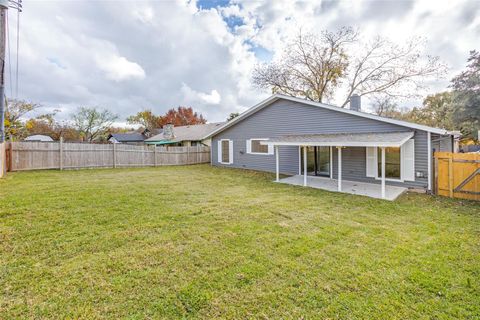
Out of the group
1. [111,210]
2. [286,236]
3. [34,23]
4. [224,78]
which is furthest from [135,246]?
[224,78]

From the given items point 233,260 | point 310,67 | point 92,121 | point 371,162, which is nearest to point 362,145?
point 371,162

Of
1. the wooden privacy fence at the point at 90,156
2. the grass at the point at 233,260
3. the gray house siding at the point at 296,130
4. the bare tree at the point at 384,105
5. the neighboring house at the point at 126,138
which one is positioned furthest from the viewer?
the neighboring house at the point at 126,138

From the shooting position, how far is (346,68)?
67.3ft

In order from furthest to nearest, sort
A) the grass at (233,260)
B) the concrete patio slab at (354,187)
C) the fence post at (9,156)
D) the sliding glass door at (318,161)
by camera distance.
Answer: the fence post at (9,156) → the sliding glass door at (318,161) → the concrete patio slab at (354,187) → the grass at (233,260)

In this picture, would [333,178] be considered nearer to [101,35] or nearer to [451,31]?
[451,31]

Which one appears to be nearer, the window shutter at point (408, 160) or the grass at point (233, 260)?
the grass at point (233, 260)

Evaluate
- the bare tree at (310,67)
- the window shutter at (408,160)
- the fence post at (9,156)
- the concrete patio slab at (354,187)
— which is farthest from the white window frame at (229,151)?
the fence post at (9,156)

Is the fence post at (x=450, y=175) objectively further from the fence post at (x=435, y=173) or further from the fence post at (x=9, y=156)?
the fence post at (x=9, y=156)

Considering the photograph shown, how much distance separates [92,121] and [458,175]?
39.2 m

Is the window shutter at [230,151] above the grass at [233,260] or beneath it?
above

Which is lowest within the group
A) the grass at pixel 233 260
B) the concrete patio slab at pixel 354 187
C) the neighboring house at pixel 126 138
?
the grass at pixel 233 260

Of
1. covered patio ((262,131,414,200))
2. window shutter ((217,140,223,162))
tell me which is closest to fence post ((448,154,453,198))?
covered patio ((262,131,414,200))

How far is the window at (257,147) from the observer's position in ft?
44.1

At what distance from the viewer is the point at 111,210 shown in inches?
224
